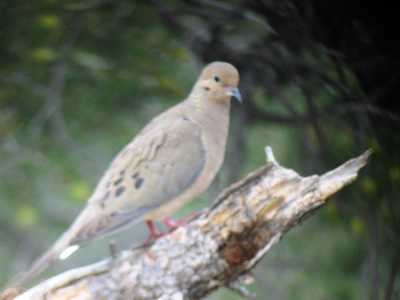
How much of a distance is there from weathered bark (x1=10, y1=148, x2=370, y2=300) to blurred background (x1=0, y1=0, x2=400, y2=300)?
973 mm

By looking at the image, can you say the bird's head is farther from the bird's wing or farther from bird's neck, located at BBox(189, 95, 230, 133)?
the bird's wing

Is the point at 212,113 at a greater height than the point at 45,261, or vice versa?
the point at 212,113

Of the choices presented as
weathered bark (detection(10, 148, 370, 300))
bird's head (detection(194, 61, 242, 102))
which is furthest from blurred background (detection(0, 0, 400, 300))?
weathered bark (detection(10, 148, 370, 300))

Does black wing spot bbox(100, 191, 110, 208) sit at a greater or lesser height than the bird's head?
lesser

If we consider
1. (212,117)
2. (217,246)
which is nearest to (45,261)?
(217,246)

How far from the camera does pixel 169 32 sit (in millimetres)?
5023

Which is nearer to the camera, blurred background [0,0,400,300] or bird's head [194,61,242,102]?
bird's head [194,61,242,102]

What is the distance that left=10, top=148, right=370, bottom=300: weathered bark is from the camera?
9.61ft

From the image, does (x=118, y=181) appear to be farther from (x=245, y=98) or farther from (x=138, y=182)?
(x=245, y=98)

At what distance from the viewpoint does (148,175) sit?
10.9 feet

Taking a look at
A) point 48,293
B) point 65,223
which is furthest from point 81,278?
point 65,223

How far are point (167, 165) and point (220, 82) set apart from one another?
1.51ft

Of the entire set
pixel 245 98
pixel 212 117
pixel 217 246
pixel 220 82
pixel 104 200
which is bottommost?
pixel 217 246

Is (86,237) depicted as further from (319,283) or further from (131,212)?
(319,283)
